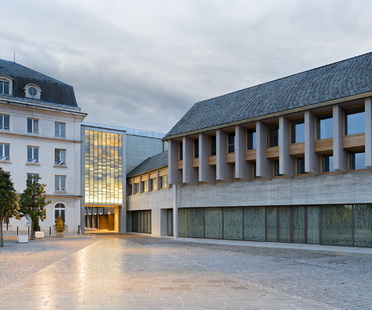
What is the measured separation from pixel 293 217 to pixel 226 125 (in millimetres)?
8172

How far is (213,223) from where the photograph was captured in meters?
35.7

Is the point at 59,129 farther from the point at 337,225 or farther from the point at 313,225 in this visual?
the point at 337,225

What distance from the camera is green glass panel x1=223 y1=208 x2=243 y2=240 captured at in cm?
3322

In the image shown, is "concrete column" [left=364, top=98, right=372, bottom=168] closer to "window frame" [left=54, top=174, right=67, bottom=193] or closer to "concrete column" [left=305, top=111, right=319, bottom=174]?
"concrete column" [left=305, top=111, right=319, bottom=174]

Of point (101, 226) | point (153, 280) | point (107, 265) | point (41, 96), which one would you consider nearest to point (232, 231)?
point (107, 265)

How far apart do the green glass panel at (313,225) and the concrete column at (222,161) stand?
728 centimetres

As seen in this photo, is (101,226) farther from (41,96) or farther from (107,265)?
(107,265)

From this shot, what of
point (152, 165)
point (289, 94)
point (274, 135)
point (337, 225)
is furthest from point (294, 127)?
point (152, 165)

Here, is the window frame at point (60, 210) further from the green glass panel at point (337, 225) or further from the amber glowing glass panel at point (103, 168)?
the green glass panel at point (337, 225)

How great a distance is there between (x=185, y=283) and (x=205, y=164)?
2212 cm

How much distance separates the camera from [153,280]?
13547 mm

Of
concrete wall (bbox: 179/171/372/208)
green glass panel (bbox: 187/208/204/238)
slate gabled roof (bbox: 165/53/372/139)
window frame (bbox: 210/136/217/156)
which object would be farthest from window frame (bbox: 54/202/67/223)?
window frame (bbox: 210/136/217/156)

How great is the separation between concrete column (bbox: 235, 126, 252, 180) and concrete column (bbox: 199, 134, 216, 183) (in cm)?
364

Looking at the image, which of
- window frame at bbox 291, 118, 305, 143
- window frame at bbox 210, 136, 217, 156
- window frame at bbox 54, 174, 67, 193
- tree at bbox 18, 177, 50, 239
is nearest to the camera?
window frame at bbox 291, 118, 305, 143
